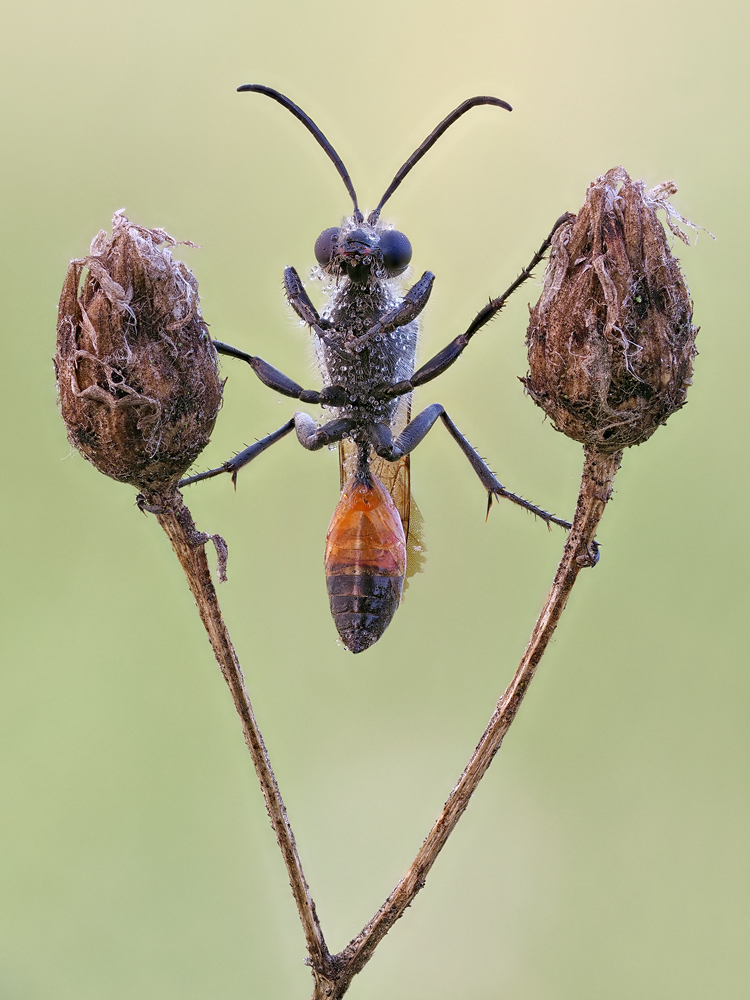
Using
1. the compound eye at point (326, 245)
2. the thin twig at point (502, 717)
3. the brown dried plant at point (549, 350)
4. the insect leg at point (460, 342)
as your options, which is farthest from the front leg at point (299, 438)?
the thin twig at point (502, 717)

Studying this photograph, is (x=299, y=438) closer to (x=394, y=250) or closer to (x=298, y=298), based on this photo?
(x=298, y=298)

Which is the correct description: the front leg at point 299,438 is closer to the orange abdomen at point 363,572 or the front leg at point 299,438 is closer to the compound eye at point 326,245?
the orange abdomen at point 363,572

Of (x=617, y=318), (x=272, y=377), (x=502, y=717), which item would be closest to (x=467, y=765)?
(x=502, y=717)

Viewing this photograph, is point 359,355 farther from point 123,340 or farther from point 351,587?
point 123,340

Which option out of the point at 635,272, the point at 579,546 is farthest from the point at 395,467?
the point at 635,272

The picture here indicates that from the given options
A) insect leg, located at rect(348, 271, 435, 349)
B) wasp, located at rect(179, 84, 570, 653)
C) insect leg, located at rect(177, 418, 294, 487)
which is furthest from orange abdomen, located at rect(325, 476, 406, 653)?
insect leg, located at rect(348, 271, 435, 349)

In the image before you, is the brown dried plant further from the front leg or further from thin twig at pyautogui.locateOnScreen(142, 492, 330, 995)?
the front leg
